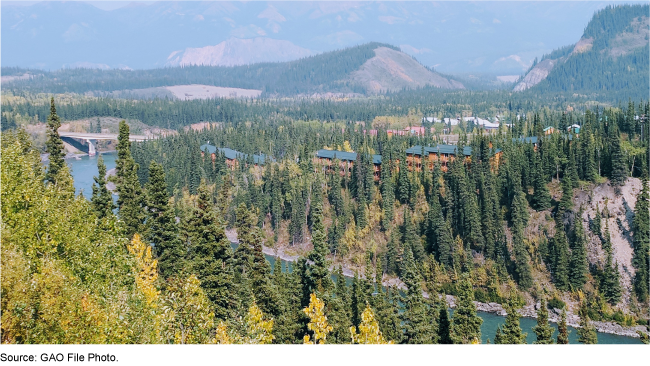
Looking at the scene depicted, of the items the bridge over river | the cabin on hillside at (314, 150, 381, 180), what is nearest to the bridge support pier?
the bridge over river

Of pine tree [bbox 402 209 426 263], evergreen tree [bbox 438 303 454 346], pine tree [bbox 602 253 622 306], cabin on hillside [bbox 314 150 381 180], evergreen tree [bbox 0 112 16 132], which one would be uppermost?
evergreen tree [bbox 0 112 16 132]

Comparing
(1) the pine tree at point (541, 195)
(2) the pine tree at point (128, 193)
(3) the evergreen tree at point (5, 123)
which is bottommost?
(1) the pine tree at point (541, 195)

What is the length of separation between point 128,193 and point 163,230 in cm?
507

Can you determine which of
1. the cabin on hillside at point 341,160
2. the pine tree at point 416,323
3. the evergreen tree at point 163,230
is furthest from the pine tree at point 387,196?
the evergreen tree at point 163,230

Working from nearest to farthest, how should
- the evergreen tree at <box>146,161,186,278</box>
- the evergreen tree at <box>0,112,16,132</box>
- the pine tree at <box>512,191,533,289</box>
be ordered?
the evergreen tree at <box>146,161,186,278</box> → the pine tree at <box>512,191,533,289</box> → the evergreen tree at <box>0,112,16,132</box>

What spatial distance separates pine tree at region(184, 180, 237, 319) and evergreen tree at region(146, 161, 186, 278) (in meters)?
1.36

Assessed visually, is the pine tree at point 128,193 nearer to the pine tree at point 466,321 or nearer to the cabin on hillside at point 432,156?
the pine tree at point 466,321

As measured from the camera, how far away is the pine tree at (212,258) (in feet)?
133

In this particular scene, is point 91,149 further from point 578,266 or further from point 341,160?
point 578,266

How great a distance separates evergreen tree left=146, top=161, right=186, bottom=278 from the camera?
141ft

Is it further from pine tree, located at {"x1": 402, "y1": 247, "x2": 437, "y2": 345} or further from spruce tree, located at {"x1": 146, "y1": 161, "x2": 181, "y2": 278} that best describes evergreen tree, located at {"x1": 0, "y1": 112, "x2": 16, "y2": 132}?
pine tree, located at {"x1": 402, "y1": 247, "x2": 437, "y2": 345}

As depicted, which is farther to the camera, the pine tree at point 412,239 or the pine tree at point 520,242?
the pine tree at point 412,239

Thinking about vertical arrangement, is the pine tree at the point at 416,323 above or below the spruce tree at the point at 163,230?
below
